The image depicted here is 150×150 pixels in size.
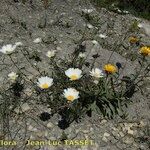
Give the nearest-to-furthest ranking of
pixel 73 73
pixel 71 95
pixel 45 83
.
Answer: pixel 71 95
pixel 45 83
pixel 73 73

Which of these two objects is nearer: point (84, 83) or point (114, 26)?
point (84, 83)

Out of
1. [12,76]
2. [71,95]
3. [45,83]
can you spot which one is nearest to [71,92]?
[71,95]

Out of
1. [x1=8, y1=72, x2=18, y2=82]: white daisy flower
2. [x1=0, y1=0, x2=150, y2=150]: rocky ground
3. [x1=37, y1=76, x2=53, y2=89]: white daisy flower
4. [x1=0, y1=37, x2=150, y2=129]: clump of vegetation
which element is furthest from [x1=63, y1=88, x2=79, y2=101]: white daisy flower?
[x1=8, y1=72, x2=18, y2=82]: white daisy flower

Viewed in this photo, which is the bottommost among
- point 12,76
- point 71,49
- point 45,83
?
point 71,49

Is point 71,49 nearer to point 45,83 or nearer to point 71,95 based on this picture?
point 45,83

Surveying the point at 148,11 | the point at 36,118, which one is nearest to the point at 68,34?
the point at 36,118

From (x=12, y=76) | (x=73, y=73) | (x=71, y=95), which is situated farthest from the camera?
(x=12, y=76)

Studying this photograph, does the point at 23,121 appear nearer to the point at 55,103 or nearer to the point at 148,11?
the point at 55,103

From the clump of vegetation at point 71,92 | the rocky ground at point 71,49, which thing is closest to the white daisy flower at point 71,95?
the clump of vegetation at point 71,92

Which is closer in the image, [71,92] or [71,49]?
[71,92]
